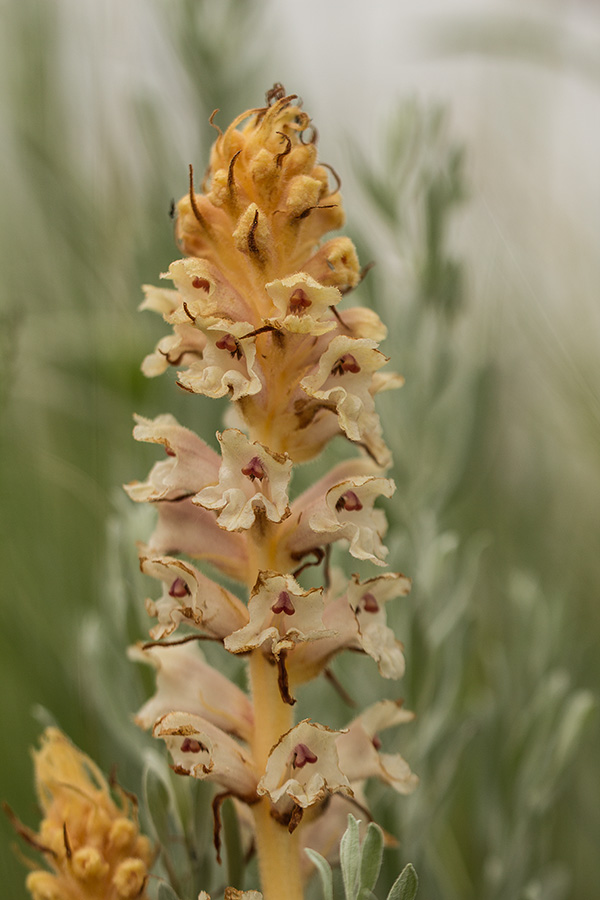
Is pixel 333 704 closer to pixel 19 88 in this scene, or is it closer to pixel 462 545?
pixel 462 545

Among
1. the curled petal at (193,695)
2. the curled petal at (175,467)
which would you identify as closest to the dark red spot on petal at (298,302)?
the curled petal at (175,467)

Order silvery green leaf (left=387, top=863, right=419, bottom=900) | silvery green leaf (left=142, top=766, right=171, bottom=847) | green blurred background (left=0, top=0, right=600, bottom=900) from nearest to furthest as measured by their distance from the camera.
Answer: silvery green leaf (left=387, top=863, right=419, bottom=900) → silvery green leaf (left=142, top=766, right=171, bottom=847) → green blurred background (left=0, top=0, right=600, bottom=900)

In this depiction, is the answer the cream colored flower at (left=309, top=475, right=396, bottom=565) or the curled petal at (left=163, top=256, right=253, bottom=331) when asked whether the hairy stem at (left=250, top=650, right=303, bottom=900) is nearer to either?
the cream colored flower at (left=309, top=475, right=396, bottom=565)

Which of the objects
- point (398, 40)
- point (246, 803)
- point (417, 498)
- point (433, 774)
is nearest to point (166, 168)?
point (398, 40)

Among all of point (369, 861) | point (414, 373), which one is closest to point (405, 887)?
point (369, 861)

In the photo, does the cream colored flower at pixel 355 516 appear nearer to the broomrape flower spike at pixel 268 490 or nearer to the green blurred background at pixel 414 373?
the broomrape flower spike at pixel 268 490

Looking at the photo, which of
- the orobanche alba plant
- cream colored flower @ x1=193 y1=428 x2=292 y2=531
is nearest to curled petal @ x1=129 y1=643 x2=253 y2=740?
the orobanche alba plant

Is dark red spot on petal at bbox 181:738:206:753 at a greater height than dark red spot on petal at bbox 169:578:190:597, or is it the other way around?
dark red spot on petal at bbox 169:578:190:597
